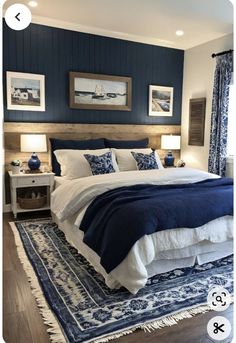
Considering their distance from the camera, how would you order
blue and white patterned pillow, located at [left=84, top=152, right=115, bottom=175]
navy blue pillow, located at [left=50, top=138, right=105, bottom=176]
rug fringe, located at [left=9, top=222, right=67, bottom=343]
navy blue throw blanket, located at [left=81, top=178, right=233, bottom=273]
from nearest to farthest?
1. rug fringe, located at [left=9, top=222, right=67, bottom=343]
2. navy blue throw blanket, located at [left=81, top=178, right=233, bottom=273]
3. blue and white patterned pillow, located at [left=84, top=152, right=115, bottom=175]
4. navy blue pillow, located at [left=50, top=138, right=105, bottom=176]

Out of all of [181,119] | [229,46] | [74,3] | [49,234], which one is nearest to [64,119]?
[74,3]

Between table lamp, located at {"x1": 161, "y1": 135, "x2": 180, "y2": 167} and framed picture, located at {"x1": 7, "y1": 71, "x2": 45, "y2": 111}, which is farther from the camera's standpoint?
table lamp, located at {"x1": 161, "y1": 135, "x2": 180, "y2": 167}

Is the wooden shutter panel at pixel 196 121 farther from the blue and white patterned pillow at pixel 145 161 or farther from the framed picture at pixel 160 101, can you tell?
the blue and white patterned pillow at pixel 145 161

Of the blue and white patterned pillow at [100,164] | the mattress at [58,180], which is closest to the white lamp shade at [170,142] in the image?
the blue and white patterned pillow at [100,164]

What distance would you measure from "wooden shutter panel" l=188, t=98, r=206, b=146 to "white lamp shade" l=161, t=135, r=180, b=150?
1.15 ft

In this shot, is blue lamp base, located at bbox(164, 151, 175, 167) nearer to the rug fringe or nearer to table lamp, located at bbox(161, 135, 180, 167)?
table lamp, located at bbox(161, 135, 180, 167)

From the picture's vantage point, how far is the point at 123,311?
1970 mm

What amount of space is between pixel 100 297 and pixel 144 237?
536 mm

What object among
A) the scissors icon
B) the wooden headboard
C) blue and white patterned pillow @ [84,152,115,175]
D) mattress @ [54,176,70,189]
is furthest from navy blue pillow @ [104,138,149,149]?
the scissors icon

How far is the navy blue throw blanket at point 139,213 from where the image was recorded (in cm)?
215

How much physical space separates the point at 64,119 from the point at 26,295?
2907mm

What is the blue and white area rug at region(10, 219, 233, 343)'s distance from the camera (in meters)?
1.82

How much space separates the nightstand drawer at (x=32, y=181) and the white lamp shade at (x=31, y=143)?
0.39m

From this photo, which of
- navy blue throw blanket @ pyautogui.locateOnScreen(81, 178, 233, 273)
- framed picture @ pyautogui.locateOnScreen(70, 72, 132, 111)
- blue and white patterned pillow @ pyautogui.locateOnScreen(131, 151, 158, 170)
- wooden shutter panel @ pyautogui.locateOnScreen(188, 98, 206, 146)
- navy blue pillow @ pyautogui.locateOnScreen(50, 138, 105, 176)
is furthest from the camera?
wooden shutter panel @ pyautogui.locateOnScreen(188, 98, 206, 146)
